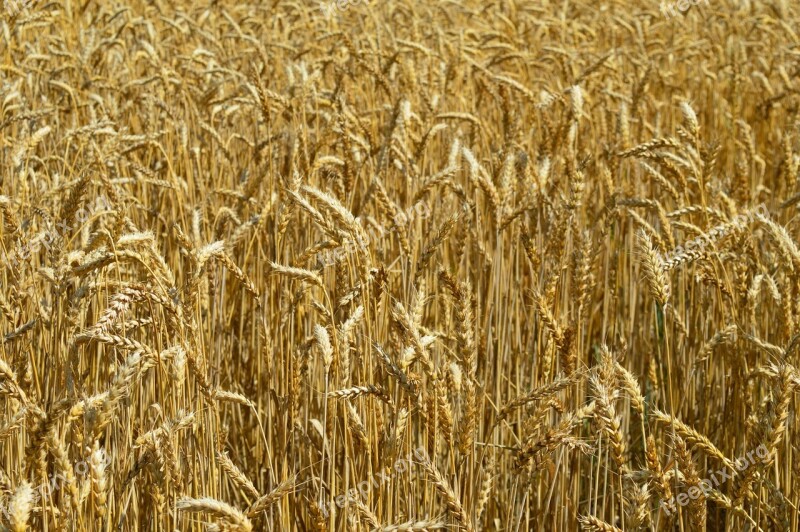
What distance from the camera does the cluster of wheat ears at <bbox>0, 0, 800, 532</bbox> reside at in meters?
1.55

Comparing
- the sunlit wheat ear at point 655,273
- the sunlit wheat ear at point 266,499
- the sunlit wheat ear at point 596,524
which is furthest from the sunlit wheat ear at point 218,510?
the sunlit wheat ear at point 655,273

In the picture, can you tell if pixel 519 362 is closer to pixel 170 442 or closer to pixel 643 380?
pixel 643 380

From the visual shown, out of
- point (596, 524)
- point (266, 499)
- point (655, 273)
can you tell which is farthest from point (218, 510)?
point (655, 273)

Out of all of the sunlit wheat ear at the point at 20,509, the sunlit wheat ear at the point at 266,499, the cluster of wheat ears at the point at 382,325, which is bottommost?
the sunlit wheat ear at the point at 20,509

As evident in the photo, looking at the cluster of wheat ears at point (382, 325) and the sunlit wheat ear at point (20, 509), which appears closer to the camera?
the sunlit wheat ear at point (20, 509)

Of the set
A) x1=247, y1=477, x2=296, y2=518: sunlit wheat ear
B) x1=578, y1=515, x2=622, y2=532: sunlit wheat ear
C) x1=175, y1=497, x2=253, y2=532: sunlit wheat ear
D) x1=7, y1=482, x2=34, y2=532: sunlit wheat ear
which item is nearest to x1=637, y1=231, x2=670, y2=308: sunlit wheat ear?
x1=578, y1=515, x2=622, y2=532: sunlit wheat ear

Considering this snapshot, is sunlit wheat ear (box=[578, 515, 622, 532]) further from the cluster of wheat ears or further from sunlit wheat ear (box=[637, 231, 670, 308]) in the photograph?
sunlit wheat ear (box=[637, 231, 670, 308])

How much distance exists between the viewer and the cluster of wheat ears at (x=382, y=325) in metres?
1.55

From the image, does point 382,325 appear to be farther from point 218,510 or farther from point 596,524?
point 218,510

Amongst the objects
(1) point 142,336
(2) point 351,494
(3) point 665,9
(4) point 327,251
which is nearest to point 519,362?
(4) point 327,251

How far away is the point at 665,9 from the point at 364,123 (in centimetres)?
447

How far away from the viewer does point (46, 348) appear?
6.13 feet

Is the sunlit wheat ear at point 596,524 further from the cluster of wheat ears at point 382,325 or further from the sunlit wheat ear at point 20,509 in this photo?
the sunlit wheat ear at point 20,509

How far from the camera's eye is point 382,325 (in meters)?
2.19
